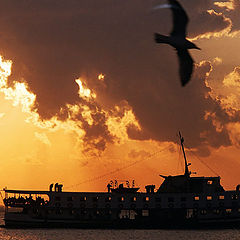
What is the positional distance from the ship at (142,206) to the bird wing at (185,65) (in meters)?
62.4

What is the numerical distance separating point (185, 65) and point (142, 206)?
64.3 metres

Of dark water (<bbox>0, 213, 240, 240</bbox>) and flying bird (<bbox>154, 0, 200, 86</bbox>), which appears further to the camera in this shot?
dark water (<bbox>0, 213, 240, 240</bbox>)

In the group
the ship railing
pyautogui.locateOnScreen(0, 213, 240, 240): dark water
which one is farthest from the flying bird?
the ship railing

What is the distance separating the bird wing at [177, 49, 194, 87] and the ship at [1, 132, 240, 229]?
205 feet

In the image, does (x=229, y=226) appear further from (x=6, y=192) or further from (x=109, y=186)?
(x=6, y=192)

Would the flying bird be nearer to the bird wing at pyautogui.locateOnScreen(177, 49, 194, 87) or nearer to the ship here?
the bird wing at pyautogui.locateOnScreen(177, 49, 194, 87)

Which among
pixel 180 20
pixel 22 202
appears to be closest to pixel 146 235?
pixel 22 202

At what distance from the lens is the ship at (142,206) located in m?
79.2

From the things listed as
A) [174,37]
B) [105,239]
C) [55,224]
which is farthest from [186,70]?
[55,224]

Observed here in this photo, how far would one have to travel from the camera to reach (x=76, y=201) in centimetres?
8269

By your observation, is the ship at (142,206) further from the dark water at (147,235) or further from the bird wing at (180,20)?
the bird wing at (180,20)

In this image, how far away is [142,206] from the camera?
265 feet

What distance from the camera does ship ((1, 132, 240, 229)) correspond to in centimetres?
7919

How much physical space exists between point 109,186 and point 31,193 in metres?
12.6
